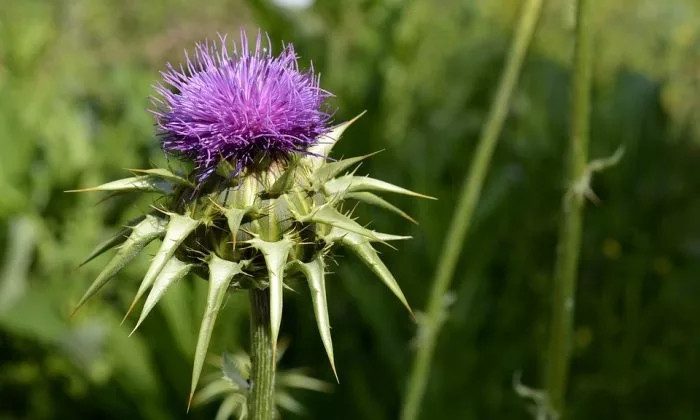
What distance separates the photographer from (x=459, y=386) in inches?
114

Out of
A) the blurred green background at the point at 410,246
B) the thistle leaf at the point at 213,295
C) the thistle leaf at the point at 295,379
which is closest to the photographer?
the thistle leaf at the point at 213,295

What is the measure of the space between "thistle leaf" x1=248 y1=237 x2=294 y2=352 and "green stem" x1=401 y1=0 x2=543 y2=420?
0.68 m

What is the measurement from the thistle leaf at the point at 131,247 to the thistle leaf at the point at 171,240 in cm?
3

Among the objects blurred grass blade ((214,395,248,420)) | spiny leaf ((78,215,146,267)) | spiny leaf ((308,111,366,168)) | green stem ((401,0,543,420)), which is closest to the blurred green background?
green stem ((401,0,543,420))

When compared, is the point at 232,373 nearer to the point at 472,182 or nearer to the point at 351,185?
the point at 351,185

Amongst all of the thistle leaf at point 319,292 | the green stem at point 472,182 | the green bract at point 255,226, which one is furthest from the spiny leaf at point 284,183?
the green stem at point 472,182


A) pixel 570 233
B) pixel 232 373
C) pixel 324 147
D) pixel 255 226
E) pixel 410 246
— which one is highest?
pixel 324 147

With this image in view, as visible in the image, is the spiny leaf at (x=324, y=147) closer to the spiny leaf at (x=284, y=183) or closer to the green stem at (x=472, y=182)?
the spiny leaf at (x=284, y=183)

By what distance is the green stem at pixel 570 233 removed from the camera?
5.46 feet

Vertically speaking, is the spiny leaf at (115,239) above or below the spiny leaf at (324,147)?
below

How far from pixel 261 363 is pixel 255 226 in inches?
8.1

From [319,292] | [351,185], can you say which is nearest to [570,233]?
[351,185]

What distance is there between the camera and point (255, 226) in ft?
3.93

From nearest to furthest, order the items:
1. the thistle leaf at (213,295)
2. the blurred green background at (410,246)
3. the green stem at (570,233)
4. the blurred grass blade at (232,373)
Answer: the thistle leaf at (213,295) < the blurred grass blade at (232,373) < the green stem at (570,233) < the blurred green background at (410,246)
